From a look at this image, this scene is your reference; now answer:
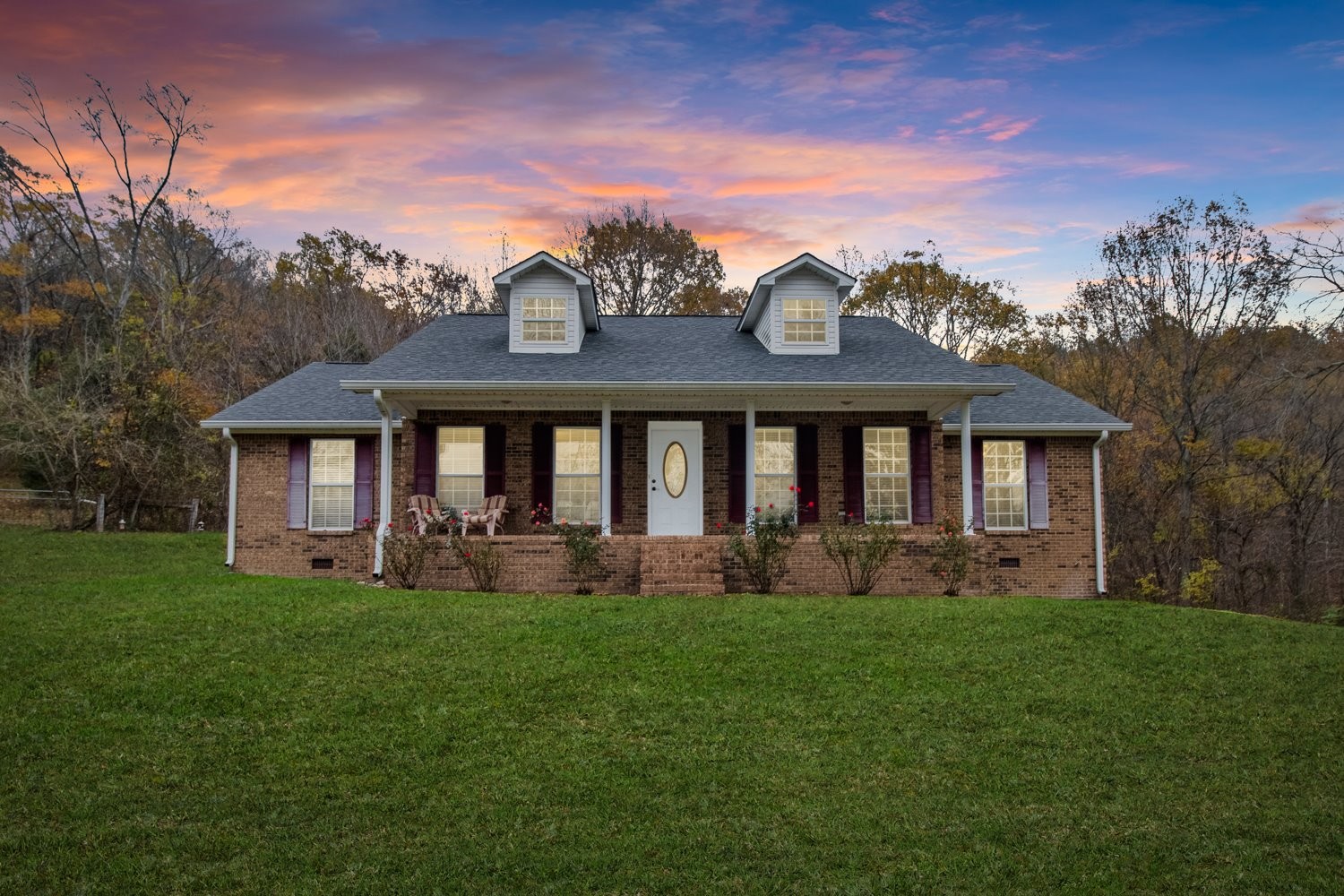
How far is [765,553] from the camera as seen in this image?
531 inches

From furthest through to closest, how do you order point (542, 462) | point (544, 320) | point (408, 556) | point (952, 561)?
1. point (544, 320)
2. point (542, 462)
3. point (952, 561)
4. point (408, 556)

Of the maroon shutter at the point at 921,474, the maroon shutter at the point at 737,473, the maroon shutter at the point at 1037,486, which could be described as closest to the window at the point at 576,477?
the maroon shutter at the point at 737,473

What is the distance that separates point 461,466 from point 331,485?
2.79m

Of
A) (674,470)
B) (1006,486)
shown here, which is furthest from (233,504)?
(1006,486)

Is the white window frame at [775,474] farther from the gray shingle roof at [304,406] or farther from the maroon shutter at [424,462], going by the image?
the gray shingle roof at [304,406]

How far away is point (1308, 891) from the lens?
503 cm

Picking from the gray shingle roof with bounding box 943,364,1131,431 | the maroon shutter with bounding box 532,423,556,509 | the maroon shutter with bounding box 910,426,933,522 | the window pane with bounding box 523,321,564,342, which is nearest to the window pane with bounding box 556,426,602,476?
the maroon shutter with bounding box 532,423,556,509

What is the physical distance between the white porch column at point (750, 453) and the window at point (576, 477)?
2.51 meters

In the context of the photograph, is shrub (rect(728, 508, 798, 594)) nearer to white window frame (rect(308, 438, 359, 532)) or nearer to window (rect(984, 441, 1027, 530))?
window (rect(984, 441, 1027, 530))

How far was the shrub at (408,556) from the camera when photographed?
13.8 metres

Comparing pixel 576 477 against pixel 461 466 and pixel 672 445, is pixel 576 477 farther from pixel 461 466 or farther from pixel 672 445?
pixel 461 466

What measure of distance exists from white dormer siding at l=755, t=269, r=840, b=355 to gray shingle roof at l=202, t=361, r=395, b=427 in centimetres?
729

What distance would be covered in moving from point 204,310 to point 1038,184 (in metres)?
27.1

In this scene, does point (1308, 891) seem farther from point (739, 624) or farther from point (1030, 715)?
point (739, 624)
